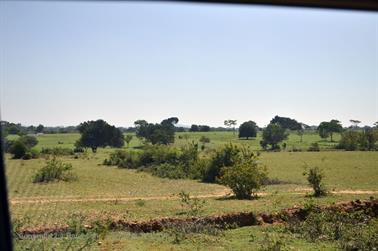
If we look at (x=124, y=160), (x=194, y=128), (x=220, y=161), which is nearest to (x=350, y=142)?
(x=124, y=160)

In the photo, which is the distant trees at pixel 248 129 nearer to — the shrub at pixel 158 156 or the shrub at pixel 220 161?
the shrub at pixel 158 156

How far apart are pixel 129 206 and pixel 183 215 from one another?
2.59m

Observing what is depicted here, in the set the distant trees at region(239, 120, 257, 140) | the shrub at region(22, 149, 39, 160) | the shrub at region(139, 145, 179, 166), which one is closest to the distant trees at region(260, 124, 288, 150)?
the distant trees at region(239, 120, 257, 140)

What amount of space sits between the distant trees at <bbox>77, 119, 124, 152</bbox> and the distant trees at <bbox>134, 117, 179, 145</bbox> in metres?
3.96

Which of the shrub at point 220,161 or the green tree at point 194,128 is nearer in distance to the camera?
the shrub at point 220,161

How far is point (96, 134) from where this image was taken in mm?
42188

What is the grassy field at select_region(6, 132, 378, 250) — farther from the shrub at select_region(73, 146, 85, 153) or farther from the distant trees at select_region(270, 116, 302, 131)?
the distant trees at select_region(270, 116, 302, 131)

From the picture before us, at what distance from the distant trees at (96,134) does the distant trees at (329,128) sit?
27.5 meters

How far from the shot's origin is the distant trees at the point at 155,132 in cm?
4419

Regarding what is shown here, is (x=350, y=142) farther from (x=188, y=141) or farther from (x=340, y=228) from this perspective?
(x=340, y=228)

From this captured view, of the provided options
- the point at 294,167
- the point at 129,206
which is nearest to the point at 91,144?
the point at 294,167

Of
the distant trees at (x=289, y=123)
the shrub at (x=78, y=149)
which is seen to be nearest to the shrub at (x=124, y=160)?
the shrub at (x=78, y=149)

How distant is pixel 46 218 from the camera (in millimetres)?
12242

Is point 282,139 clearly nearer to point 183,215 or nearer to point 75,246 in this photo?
point 183,215
